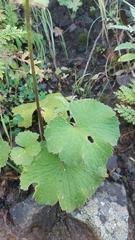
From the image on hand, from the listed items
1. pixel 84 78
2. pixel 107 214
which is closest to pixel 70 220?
pixel 107 214

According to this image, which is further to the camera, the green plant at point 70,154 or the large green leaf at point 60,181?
the large green leaf at point 60,181

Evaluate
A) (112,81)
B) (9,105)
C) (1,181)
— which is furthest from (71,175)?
(112,81)

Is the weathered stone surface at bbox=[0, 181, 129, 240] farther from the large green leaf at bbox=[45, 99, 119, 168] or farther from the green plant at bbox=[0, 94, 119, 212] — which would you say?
the large green leaf at bbox=[45, 99, 119, 168]

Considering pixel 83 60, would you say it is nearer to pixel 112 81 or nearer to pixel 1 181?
pixel 112 81

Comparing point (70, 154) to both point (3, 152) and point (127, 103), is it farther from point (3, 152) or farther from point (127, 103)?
point (127, 103)

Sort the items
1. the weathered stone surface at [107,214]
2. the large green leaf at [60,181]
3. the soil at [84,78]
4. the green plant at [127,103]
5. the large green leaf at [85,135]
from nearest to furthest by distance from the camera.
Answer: the large green leaf at [85,135] → the large green leaf at [60,181] → the weathered stone surface at [107,214] → the soil at [84,78] → the green plant at [127,103]

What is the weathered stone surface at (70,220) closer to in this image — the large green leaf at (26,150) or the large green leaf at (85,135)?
the large green leaf at (26,150)

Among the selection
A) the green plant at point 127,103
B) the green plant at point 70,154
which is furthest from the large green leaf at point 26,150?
the green plant at point 127,103

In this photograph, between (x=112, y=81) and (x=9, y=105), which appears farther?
(x=112, y=81)
